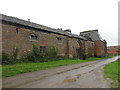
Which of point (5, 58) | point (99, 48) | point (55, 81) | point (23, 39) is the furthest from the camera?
point (99, 48)

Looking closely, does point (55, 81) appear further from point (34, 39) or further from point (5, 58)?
point (34, 39)

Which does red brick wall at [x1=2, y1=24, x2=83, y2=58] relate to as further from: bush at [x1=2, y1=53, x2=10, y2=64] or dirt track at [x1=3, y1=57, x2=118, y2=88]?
dirt track at [x1=3, y1=57, x2=118, y2=88]

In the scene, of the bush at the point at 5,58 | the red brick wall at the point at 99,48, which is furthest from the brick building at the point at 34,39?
the red brick wall at the point at 99,48

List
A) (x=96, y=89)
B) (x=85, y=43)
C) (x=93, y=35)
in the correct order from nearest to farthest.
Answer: (x=96, y=89), (x=85, y=43), (x=93, y=35)

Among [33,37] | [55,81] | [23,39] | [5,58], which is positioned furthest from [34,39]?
[55,81]

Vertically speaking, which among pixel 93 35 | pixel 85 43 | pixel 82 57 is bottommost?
pixel 82 57

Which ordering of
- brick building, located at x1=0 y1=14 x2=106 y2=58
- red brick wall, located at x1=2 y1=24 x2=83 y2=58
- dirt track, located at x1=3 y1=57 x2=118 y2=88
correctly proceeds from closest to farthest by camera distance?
dirt track, located at x1=3 y1=57 x2=118 y2=88
red brick wall, located at x1=2 y1=24 x2=83 y2=58
brick building, located at x1=0 y1=14 x2=106 y2=58

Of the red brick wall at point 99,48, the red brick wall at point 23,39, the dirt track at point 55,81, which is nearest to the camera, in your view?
the dirt track at point 55,81

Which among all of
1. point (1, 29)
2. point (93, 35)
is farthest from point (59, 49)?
point (93, 35)

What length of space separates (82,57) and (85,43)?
4803mm

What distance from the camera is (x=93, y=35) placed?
126ft

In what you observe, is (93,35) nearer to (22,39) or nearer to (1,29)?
(22,39)

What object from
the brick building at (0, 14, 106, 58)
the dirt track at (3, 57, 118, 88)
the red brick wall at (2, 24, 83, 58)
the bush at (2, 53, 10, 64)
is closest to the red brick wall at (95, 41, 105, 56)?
the brick building at (0, 14, 106, 58)

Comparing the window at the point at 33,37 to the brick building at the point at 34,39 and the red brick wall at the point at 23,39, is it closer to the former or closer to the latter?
the brick building at the point at 34,39
